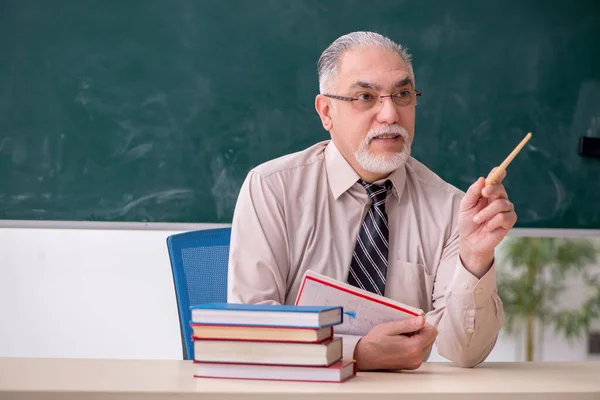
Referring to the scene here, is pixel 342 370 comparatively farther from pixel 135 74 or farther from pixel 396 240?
pixel 135 74

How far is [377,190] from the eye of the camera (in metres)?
2.16

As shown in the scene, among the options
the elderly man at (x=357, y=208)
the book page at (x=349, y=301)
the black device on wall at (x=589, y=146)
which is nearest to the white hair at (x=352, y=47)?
the elderly man at (x=357, y=208)

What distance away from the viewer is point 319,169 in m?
2.22

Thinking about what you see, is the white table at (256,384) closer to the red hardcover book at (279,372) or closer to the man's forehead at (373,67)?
the red hardcover book at (279,372)

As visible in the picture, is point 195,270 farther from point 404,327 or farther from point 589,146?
point 589,146

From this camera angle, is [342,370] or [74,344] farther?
[74,344]

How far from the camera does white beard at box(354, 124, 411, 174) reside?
210 centimetres

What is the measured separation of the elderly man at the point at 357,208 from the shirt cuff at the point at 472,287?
196 millimetres

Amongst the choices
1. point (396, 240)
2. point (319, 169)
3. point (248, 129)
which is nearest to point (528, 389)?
point (396, 240)

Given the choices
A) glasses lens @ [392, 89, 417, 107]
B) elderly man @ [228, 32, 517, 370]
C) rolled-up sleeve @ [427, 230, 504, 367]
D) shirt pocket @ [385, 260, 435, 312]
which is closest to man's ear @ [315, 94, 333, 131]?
elderly man @ [228, 32, 517, 370]

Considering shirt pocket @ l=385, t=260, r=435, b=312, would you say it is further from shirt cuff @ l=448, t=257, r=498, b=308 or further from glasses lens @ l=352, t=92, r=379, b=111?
glasses lens @ l=352, t=92, r=379, b=111

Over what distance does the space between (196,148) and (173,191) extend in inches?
8.5

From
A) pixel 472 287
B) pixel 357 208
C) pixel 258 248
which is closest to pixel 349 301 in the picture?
pixel 472 287

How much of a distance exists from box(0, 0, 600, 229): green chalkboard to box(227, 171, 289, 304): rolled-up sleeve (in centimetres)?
133
